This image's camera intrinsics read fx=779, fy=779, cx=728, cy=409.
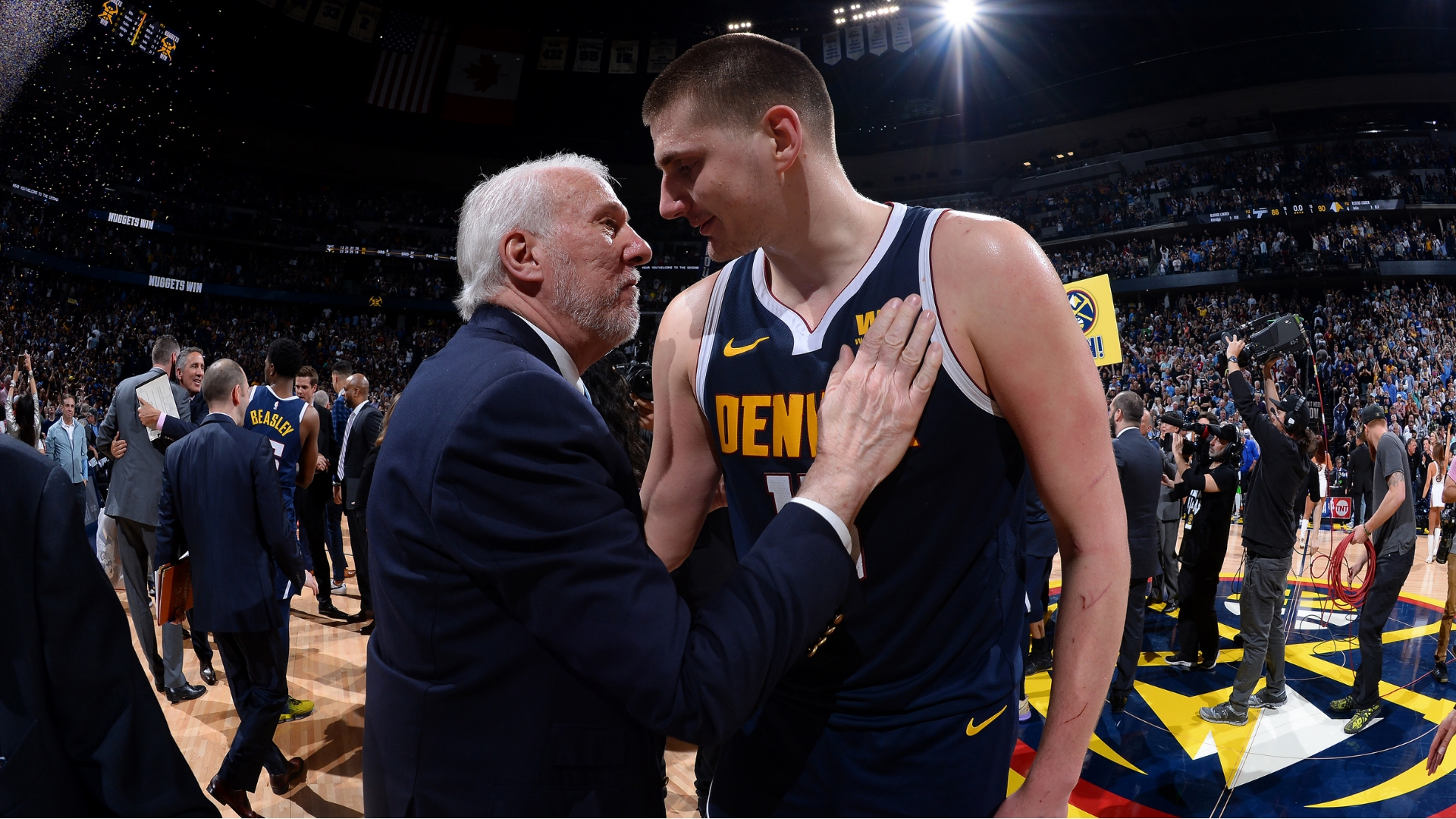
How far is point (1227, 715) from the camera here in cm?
518

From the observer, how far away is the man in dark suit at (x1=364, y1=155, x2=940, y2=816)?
1096 millimetres

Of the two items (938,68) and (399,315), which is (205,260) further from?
(938,68)

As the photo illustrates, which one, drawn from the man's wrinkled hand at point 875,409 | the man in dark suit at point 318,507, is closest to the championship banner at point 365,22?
the man in dark suit at point 318,507

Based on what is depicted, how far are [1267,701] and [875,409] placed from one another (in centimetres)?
589

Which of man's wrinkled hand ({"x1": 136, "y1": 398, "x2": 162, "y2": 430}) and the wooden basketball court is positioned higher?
man's wrinkled hand ({"x1": 136, "y1": 398, "x2": 162, "y2": 430})

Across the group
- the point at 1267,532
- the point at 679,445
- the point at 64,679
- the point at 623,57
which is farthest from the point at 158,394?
the point at 623,57

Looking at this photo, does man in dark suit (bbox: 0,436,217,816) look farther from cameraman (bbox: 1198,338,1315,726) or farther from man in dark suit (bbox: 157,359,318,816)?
cameraman (bbox: 1198,338,1315,726)

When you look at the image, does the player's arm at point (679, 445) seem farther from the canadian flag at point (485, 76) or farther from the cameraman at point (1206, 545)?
the canadian flag at point (485, 76)

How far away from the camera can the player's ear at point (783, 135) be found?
148 cm

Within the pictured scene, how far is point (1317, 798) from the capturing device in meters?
4.18

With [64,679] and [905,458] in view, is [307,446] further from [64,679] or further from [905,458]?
[905,458]

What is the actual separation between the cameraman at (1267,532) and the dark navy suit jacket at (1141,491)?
58 centimetres

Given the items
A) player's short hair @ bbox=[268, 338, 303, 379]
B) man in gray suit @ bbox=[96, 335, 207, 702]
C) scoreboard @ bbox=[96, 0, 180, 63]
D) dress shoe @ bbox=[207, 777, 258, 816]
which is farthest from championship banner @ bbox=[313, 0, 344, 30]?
dress shoe @ bbox=[207, 777, 258, 816]

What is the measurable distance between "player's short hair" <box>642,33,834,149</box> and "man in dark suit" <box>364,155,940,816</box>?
49cm
